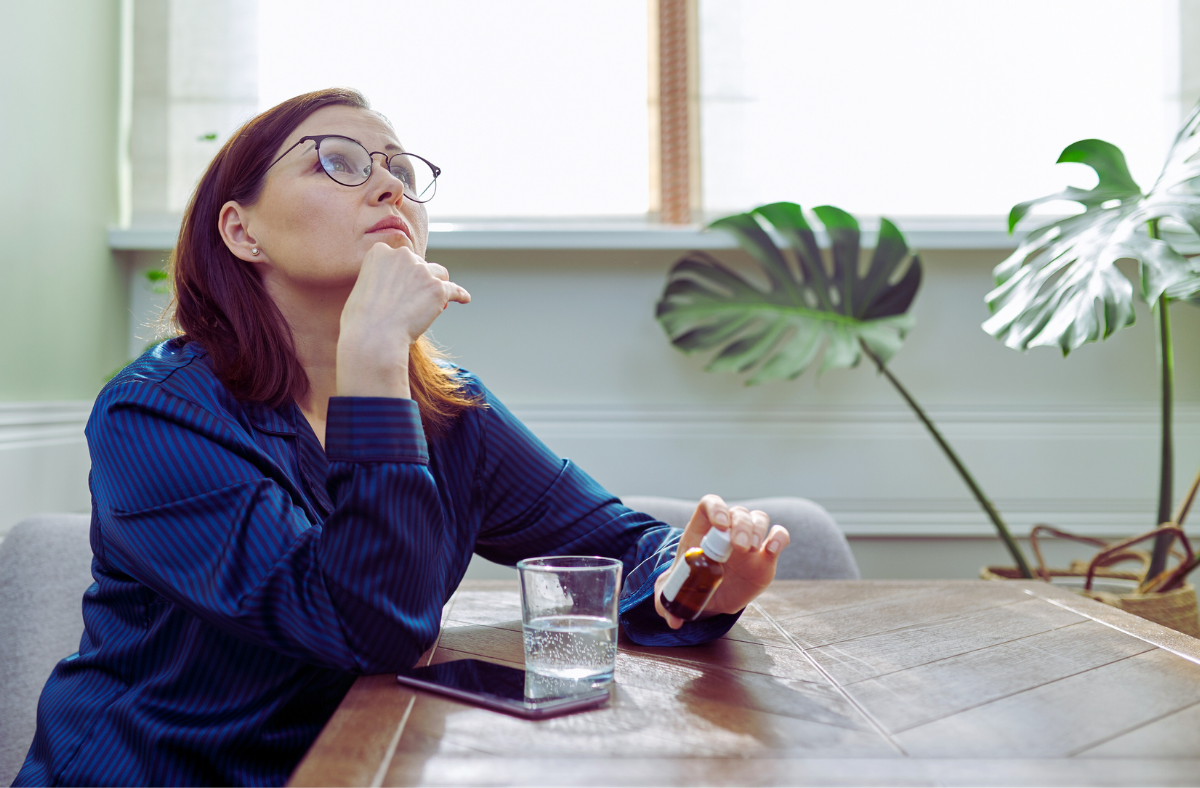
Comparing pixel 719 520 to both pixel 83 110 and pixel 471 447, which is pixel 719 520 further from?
pixel 83 110

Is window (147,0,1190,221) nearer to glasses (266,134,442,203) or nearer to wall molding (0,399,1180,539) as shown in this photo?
wall molding (0,399,1180,539)

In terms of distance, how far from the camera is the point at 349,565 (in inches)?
30.2

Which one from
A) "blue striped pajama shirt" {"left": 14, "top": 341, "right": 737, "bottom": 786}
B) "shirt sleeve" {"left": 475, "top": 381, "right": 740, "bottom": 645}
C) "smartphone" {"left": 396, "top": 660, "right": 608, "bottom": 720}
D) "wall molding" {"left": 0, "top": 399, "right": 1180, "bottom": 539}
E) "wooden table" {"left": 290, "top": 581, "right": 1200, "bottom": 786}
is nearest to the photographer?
"wooden table" {"left": 290, "top": 581, "right": 1200, "bottom": 786}

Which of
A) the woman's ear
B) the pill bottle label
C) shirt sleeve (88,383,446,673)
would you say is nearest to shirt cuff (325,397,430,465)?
shirt sleeve (88,383,446,673)

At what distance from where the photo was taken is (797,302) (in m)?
1.89

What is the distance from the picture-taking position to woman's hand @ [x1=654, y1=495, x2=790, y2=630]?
0.88m

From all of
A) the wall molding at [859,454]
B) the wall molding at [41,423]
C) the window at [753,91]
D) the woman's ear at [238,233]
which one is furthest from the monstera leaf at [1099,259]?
the wall molding at [41,423]

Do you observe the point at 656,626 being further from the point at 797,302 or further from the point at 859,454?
the point at 859,454

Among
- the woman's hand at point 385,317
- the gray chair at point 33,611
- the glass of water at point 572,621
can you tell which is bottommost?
the gray chair at point 33,611

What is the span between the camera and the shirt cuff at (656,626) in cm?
92

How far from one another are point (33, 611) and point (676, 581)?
1.01 metres

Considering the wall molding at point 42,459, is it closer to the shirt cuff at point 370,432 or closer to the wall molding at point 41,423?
the wall molding at point 41,423

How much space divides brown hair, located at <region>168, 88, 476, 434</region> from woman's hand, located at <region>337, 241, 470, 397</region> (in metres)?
0.19

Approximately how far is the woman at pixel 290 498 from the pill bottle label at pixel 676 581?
0.04 m
